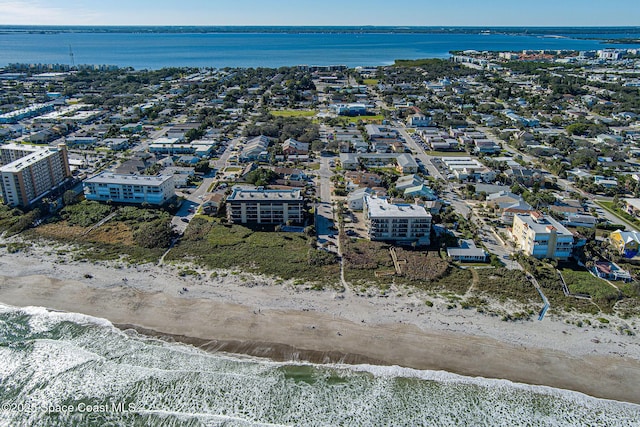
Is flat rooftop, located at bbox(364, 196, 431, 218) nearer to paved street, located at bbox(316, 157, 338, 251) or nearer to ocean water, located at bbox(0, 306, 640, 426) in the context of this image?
paved street, located at bbox(316, 157, 338, 251)

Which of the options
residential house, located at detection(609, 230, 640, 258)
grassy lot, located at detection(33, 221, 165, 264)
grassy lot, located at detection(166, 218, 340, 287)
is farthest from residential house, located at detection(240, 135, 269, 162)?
residential house, located at detection(609, 230, 640, 258)

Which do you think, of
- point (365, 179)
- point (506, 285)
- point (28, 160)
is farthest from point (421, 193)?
point (28, 160)

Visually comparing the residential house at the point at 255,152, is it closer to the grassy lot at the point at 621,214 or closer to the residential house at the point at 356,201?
the residential house at the point at 356,201

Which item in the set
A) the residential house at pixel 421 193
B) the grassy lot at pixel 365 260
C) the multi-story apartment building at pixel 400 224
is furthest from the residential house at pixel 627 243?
the grassy lot at pixel 365 260

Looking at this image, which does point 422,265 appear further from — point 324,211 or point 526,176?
point 526,176

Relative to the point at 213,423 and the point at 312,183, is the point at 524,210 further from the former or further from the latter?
the point at 213,423

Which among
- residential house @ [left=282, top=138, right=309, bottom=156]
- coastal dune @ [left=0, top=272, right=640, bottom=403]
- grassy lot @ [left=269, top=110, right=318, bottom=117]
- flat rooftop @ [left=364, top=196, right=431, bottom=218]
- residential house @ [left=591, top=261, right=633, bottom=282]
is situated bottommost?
coastal dune @ [left=0, top=272, right=640, bottom=403]
